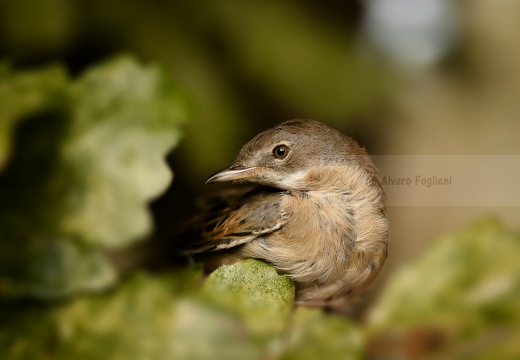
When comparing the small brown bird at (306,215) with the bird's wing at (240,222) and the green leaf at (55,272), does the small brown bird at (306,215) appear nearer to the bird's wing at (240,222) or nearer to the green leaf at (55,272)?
the bird's wing at (240,222)

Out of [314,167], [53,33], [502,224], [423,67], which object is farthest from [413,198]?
[502,224]

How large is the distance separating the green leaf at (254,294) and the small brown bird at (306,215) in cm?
19

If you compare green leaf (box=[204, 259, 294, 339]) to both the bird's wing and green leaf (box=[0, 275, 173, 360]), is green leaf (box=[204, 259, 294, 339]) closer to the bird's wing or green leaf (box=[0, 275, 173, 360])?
green leaf (box=[0, 275, 173, 360])

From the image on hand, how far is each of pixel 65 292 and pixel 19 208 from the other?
0.21ft

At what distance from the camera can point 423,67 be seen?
61.0 inches

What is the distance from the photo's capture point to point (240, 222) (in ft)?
3.27

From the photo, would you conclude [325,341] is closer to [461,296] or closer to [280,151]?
[461,296]

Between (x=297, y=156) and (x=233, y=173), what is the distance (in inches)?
5.3

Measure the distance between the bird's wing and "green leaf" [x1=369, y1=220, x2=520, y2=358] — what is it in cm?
56

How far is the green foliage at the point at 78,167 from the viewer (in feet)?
1.28

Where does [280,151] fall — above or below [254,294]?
above

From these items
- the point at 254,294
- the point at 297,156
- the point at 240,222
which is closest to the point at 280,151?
the point at 297,156

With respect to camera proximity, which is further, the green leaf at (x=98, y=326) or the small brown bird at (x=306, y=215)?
the small brown bird at (x=306, y=215)

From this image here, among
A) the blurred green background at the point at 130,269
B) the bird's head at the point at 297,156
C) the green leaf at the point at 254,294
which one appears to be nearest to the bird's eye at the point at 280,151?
the bird's head at the point at 297,156
